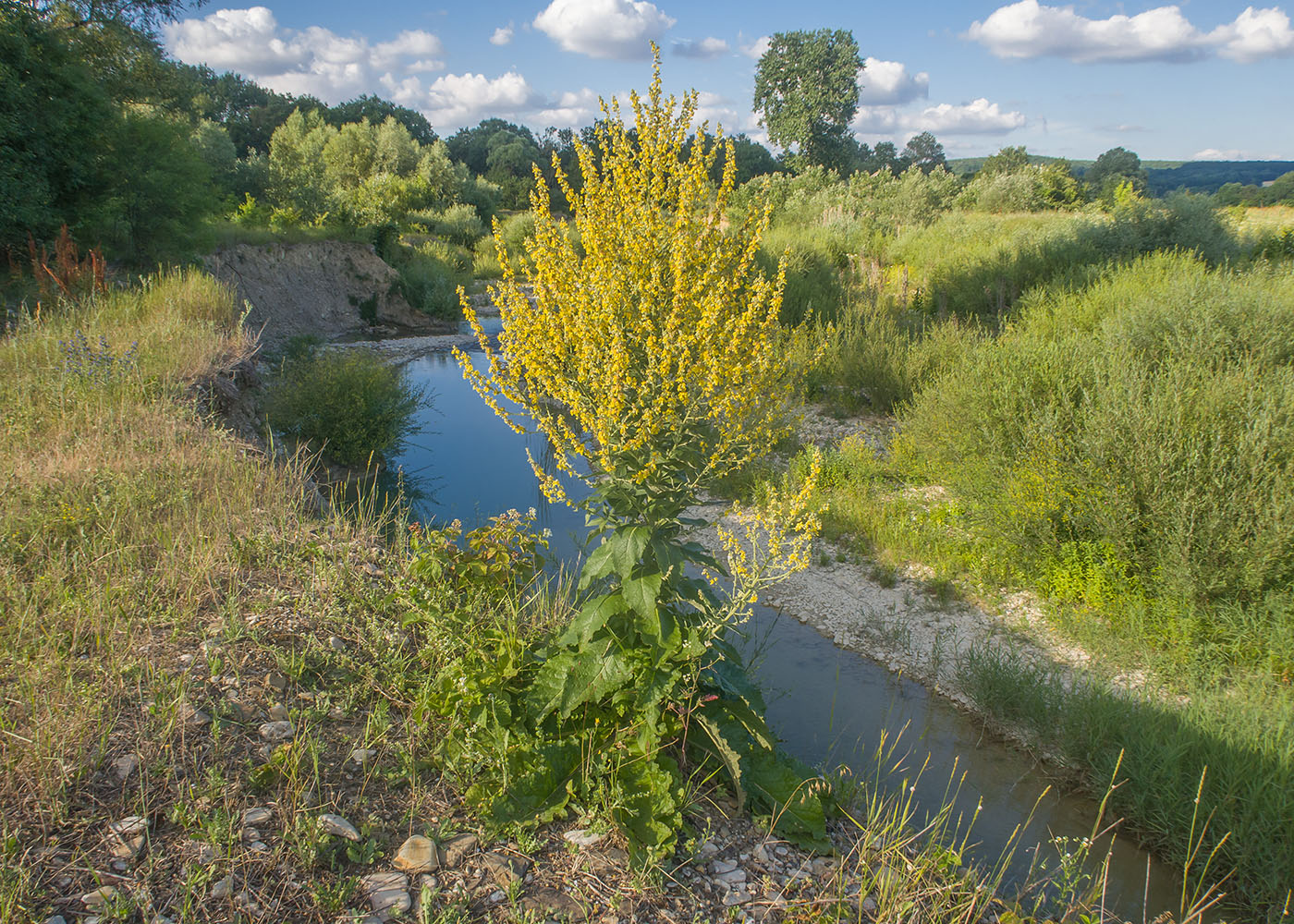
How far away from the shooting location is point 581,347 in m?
3.01

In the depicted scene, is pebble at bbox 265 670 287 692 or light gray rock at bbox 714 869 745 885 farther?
pebble at bbox 265 670 287 692

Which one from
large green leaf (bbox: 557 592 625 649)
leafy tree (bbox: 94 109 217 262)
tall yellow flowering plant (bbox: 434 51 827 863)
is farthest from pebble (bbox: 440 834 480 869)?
leafy tree (bbox: 94 109 217 262)

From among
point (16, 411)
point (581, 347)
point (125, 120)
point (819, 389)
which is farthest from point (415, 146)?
point (581, 347)

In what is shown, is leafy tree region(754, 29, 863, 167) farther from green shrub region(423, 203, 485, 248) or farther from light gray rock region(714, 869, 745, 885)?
light gray rock region(714, 869, 745, 885)

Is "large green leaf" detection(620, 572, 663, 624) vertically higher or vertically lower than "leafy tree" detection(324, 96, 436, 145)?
lower

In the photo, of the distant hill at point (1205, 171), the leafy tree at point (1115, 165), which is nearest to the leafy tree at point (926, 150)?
the distant hill at point (1205, 171)

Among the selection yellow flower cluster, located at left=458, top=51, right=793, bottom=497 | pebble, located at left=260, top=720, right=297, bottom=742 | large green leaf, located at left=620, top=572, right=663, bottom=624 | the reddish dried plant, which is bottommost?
pebble, located at left=260, top=720, right=297, bottom=742

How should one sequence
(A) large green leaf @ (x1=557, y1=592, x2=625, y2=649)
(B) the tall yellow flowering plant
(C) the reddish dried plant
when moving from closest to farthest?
(B) the tall yellow flowering plant, (A) large green leaf @ (x1=557, y1=592, x2=625, y2=649), (C) the reddish dried plant

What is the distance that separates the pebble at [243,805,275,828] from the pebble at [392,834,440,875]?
498mm

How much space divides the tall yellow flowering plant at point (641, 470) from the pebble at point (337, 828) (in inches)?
18.3

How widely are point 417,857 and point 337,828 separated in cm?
33

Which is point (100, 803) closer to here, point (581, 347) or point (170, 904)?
point (170, 904)

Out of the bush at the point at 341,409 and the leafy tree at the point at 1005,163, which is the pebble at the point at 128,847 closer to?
the bush at the point at 341,409

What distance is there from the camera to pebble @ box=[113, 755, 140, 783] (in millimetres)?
2646
